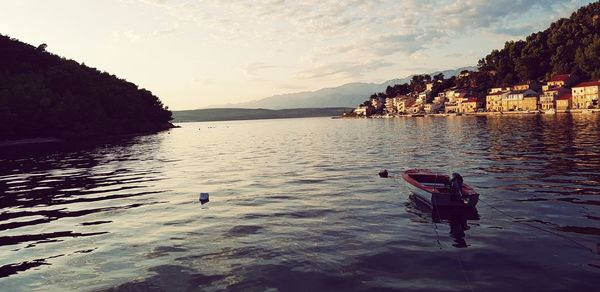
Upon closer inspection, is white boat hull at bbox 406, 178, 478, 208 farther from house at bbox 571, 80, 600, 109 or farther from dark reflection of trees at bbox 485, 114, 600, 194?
house at bbox 571, 80, 600, 109

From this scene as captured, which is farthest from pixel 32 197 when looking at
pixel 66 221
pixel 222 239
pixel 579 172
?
pixel 579 172

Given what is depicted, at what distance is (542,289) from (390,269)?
4.91m

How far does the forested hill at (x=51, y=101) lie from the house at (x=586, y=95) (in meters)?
188

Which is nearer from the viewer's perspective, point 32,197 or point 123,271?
point 123,271

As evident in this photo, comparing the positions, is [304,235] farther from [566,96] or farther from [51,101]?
[566,96]

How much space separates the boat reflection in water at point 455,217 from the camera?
19.3 meters

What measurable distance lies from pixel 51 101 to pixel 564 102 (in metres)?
200

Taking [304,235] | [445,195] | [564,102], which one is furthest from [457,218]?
[564,102]

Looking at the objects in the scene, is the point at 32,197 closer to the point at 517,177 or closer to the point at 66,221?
the point at 66,221

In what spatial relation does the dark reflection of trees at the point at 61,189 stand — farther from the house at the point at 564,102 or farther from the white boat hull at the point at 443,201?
the house at the point at 564,102

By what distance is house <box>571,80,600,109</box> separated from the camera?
15738 centimetres

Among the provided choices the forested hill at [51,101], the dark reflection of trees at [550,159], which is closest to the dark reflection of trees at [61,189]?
the dark reflection of trees at [550,159]

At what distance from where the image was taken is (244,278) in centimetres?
1496

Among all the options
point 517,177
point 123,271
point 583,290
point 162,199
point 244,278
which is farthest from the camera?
point 517,177
